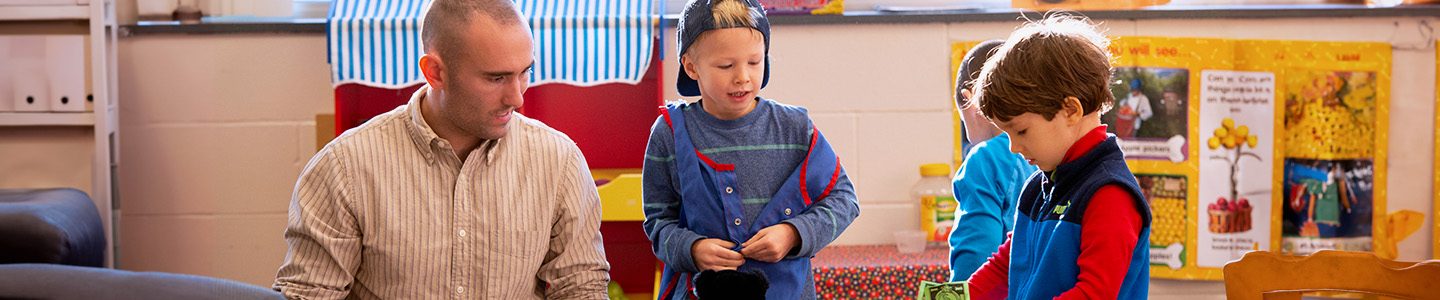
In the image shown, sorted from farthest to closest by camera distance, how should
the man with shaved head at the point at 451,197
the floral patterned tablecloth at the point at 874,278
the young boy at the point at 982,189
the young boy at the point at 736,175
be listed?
the floral patterned tablecloth at the point at 874,278 → the young boy at the point at 982,189 → the young boy at the point at 736,175 → the man with shaved head at the point at 451,197

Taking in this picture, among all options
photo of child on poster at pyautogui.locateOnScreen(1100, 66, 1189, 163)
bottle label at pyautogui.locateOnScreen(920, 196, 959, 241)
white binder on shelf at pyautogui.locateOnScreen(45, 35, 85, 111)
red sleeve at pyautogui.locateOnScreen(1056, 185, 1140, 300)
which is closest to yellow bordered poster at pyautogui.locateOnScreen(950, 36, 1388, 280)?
photo of child on poster at pyautogui.locateOnScreen(1100, 66, 1189, 163)

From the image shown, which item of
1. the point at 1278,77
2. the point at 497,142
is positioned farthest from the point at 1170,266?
the point at 497,142

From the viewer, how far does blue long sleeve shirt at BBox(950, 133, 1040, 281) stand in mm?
1537

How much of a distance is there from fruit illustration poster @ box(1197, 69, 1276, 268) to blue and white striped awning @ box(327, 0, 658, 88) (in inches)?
54.2

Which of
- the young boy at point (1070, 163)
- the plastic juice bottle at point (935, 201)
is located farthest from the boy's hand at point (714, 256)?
the plastic juice bottle at point (935, 201)

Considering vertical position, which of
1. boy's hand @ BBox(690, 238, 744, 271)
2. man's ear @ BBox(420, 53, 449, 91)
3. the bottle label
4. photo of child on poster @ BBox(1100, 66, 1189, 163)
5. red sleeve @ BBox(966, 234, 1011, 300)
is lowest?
the bottle label

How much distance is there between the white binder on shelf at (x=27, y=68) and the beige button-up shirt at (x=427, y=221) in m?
1.38

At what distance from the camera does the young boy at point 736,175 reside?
1382mm

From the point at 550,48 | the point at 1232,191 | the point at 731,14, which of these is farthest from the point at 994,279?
the point at 1232,191

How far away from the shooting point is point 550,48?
88.9 inches

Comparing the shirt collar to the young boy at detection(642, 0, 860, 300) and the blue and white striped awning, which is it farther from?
the blue and white striped awning

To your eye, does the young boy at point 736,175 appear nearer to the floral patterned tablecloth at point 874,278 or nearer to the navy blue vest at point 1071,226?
the navy blue vest at point 1071,226

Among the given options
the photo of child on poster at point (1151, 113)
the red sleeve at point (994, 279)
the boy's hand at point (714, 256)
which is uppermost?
the photo of child on poster at point (1151, 113)

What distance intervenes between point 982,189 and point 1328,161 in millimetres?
1390
